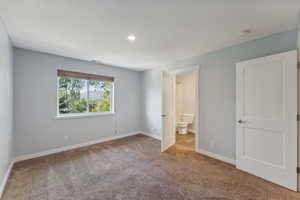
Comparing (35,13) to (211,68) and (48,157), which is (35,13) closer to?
(48,157)

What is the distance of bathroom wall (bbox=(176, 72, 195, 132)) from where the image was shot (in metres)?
5.63

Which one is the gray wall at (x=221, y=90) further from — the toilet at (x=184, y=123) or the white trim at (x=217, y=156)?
the toilet at (x=184, y=123)

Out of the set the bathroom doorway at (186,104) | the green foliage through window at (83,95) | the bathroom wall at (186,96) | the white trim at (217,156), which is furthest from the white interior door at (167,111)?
the green foliage through window at (83,95)

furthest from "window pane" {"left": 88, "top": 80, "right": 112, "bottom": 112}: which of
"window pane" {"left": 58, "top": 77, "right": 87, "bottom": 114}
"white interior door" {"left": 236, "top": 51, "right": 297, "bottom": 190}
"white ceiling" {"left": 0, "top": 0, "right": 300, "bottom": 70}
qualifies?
"white interior door" {"left": 236, "top": 51, "right": 297, "bottom": 190}

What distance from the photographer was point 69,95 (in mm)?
3789

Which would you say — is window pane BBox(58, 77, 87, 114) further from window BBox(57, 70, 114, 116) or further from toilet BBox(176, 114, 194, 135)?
toilet BBox(176, 114, 194, 135)

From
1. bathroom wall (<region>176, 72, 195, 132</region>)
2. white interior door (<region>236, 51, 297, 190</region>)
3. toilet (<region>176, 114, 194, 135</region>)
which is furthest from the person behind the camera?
bathroom wall (<region>176, 72, 195, 132</region>)

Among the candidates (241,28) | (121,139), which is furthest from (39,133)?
(241,28)

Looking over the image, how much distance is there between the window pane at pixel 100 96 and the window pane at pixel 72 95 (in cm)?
18

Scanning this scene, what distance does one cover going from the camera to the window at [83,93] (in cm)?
366

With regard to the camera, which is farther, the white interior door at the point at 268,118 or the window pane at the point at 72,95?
the window pane at the point at 72,95

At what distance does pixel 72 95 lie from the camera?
3.84 meters

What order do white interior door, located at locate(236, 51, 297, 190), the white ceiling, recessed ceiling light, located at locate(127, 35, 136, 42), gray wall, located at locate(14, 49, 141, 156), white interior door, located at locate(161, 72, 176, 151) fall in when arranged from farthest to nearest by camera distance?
white interior door, located at locate(161, 72, 176, 151), gray wall, located at locate(14, 49, 141, 156), recessed ceiling light, located at locate(127, 35, 136, 42), white interior door, located at locate(236, 51, 297, 190), the white ceiling

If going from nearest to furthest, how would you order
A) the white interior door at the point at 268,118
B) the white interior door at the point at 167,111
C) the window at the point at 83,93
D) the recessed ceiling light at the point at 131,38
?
the white interior door at the point at 268,118
the recessed ceiling light at the point at 131,38
the white interior door at the point at 167,111
the window at the point at 83,93
